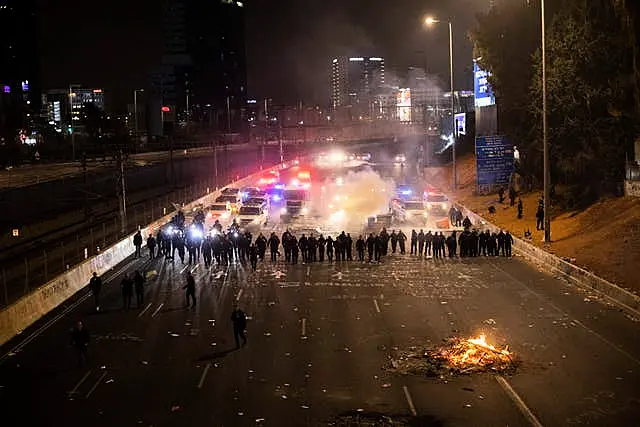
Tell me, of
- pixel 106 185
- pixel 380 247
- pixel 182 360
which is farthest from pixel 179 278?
pixel 106 185

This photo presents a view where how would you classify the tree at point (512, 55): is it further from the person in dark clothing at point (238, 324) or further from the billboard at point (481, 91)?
the person in dark clothing at point (238, 324)

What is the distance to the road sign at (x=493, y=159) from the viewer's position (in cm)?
4828

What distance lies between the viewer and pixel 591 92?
1537 inches

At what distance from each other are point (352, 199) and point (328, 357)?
Answer: 44530 mm

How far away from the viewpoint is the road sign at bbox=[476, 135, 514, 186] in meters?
48.3

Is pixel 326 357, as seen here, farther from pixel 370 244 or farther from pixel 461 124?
pixel 461 124

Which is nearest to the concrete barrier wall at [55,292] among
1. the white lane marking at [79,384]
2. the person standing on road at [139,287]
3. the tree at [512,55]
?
the person standing on road at [139,287]

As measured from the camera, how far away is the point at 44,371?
57.1 feet

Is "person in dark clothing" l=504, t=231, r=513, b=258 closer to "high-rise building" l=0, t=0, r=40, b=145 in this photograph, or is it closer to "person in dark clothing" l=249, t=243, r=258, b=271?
"person in dark clothing" l=249, t=243, r=258, b=271

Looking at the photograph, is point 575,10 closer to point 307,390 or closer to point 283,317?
point 283,317

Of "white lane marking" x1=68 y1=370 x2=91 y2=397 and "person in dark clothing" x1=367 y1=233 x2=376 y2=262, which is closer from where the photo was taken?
"white lane marking" x1=68 y1=370 x2=91 y2=397

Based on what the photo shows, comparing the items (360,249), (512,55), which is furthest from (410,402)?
(512,55)

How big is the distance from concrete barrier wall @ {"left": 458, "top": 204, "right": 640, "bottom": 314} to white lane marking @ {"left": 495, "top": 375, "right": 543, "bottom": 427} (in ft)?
24.7

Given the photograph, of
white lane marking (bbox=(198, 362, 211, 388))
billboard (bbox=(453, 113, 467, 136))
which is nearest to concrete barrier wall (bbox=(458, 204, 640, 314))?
white lane marking (bbox=(198, 362, 211, 388))
